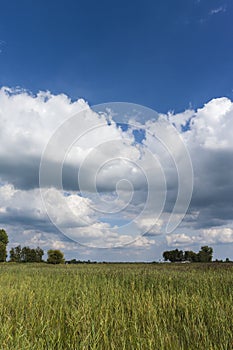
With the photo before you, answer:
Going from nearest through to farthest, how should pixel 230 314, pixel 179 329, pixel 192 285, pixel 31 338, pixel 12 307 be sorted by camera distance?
pixel 31 338
pixel 179 329
pixel 230 314
pixel 12 307
pixel 192 285

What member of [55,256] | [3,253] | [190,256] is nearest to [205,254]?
[190,256]

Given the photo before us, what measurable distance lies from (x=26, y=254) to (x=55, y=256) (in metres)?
12.5

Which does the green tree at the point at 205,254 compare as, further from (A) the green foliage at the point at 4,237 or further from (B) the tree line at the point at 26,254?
(A) the green foliage at the point at 4,237

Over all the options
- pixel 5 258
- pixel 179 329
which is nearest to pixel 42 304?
pixel 179 329

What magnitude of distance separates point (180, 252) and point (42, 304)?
56.7 metres

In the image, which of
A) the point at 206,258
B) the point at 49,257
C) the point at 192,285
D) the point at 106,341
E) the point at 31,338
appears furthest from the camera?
the point at 206,258

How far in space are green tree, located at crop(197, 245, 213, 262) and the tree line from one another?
2492cm

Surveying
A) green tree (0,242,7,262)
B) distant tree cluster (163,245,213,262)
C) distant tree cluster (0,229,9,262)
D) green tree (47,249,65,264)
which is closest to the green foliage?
distant tree cluster (0,229,9,262)

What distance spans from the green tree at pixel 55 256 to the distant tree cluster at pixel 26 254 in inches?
442

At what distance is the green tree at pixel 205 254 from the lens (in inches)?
2351

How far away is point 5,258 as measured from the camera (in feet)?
171

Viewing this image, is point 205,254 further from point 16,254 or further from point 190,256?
point 16,254

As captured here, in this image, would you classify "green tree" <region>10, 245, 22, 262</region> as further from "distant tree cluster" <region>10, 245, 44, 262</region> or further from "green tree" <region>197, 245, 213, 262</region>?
"green tree" <region>197, 245, 213, 262</region>

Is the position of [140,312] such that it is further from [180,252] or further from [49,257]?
[180,252]
